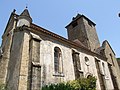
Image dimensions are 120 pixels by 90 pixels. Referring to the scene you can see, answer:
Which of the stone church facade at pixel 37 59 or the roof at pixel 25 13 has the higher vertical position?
the roof at pixel 25 13

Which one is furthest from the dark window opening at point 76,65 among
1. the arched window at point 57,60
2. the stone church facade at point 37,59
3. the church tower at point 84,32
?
the church tower at point 84,32

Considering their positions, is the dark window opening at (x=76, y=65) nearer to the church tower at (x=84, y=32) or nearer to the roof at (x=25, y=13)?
the roof at (x=25, y=13)

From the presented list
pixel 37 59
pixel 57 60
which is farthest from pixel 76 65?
pixel 37 59

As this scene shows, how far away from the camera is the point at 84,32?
27.2 meters

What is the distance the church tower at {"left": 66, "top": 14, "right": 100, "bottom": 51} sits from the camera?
26.2m

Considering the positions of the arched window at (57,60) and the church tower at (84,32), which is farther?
the church tower at (84,32)

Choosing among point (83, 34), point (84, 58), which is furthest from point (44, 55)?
point (83, 34)

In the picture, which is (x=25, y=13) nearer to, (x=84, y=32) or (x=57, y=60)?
(x=57, y=60)

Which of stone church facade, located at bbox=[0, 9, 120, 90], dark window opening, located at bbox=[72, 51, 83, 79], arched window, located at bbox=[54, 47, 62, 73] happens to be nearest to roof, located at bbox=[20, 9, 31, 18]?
stone church facade, located at bbox=[0, 9, 120, 90]

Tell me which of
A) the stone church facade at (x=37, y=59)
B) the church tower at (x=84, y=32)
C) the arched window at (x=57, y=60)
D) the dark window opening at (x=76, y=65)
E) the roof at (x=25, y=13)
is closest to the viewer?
the stone church facade at (x=37, y=59)

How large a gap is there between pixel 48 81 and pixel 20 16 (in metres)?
7.80

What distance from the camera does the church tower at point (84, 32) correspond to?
2616cm

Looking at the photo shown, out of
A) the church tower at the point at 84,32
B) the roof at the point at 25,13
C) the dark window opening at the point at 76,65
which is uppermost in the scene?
the church tower at the point at 84,32

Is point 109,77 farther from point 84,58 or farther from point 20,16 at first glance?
point 20,16
